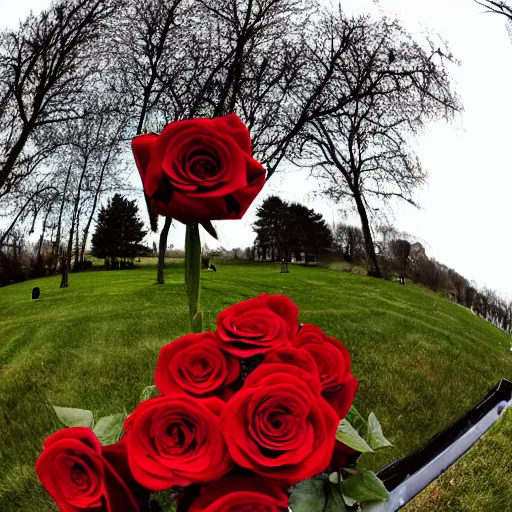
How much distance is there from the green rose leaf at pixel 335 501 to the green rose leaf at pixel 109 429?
0.25 m

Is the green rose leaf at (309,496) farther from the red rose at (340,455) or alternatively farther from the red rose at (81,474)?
the red rose at (81,474)

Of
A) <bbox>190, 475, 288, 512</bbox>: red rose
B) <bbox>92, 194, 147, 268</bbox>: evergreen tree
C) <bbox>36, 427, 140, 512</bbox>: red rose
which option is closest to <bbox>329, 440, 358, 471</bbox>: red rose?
<bbox>190, 475, 288, 512</bbox>: red rose

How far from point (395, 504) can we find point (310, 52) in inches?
77.2

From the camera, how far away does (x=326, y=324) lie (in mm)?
2291

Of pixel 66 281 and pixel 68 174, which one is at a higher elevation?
pixel 68 174

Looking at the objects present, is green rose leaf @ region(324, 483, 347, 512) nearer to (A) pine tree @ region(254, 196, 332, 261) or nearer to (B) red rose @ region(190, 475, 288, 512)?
(B) red rose @ region(190, 475, 288, 512)

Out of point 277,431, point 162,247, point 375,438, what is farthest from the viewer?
point 162,247

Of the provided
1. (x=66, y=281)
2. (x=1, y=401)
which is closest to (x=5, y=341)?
(x=1, y=401)

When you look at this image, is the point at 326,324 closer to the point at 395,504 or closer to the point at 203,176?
the point at 395,504

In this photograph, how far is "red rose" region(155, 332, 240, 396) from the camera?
51 centimetres

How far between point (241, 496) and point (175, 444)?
69 millimetres

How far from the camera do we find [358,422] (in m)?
0.68

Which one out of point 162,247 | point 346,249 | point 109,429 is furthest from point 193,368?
point 346,249

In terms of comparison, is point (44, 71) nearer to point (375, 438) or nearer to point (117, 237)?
point (117, 237)
